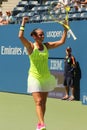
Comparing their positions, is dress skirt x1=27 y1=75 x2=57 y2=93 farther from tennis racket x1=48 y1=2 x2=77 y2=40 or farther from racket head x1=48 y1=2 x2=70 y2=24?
racket head x1=48 y1=2 x2=70 y2=24

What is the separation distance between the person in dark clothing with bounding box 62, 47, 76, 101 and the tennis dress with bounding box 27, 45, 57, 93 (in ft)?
22.3

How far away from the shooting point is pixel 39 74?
7219 millimetres

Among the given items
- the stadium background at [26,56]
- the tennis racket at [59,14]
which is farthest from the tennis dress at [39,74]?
the stadium background at [26,56]

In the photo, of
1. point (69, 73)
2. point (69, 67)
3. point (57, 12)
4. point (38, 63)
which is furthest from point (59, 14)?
point (38, 63)

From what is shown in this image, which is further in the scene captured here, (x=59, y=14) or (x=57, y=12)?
(x=57, y=12)

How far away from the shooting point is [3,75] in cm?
1720

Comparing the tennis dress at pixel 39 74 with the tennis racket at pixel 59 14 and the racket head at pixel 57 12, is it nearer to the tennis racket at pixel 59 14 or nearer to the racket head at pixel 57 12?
the tennis racket at pixel 59 14

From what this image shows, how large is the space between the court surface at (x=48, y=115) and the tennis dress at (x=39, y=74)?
66.8 inches

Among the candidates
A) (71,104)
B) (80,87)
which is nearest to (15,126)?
(71,104)

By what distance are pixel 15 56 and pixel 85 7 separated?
122 inches

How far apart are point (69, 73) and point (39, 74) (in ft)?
22.9

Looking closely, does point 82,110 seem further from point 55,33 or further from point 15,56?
point 15,56

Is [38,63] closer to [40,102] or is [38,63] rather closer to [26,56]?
[40,102]

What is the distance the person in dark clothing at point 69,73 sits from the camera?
46.0ft
